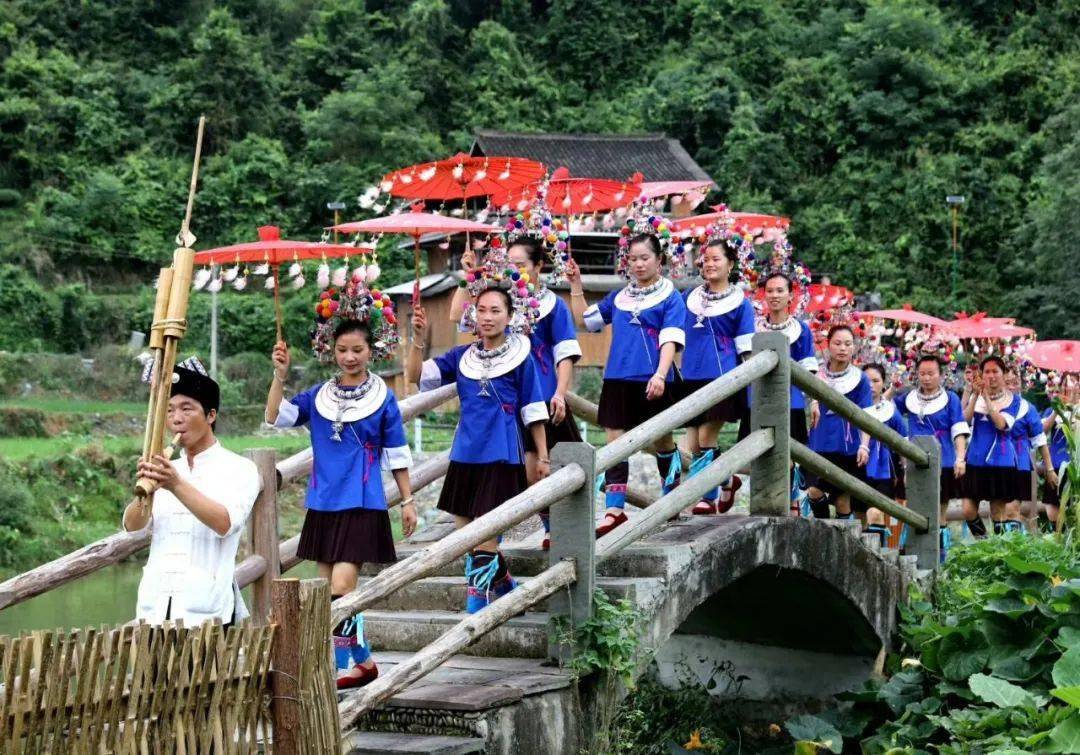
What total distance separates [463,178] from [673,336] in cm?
169

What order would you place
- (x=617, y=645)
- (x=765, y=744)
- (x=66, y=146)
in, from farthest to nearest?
(x=66, y=146)
(x=765, y=744)
(x=617, y=645)

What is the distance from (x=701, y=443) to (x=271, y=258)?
286 cm

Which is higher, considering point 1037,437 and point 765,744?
point 1037,437

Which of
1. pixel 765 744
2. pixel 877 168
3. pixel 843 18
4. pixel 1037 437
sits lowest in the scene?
pixel 765 744

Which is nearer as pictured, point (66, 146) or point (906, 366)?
point (906, 366)

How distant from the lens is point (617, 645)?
6.44 m

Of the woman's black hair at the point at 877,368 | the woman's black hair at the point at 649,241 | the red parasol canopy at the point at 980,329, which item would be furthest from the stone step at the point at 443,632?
the red parasol canopy at the point at 980,329

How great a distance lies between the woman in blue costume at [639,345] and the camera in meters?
7.99

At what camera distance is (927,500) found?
32.6 feet

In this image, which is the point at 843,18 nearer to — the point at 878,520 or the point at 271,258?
the point at 878,520

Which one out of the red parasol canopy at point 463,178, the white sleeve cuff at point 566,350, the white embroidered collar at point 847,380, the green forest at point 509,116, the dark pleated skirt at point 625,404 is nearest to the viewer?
the white sleeve cuff at point 566,350

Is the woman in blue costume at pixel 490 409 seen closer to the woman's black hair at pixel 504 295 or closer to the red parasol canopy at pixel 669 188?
the woman's black hair at pixel 504 295

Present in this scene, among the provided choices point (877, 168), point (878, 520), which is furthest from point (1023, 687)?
point (877, 168)

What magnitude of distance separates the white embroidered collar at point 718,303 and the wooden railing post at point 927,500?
2.15m
